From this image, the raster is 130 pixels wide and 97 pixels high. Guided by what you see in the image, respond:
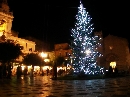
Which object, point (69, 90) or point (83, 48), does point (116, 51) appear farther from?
point (69, 90)

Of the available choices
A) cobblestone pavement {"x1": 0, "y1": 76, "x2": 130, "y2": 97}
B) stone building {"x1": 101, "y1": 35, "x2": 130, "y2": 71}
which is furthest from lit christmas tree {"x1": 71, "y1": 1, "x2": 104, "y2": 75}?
stone building {"x1": 101, "y1": 35, "x2": 130, "y2": 71}

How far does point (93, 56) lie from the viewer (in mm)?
28688

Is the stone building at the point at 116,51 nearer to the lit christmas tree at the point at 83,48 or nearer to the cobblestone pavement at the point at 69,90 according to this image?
the lit christmas tree at the point at 83,48

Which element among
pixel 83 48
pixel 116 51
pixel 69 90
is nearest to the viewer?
pixel 69 90

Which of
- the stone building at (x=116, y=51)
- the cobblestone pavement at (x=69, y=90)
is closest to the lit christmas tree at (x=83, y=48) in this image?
the cobblestone pavement at (x=69, y=90)

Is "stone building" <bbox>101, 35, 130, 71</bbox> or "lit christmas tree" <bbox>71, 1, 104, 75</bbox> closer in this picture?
"lit christmas tree" <bbox>71, 1, 104, 75</bbox>

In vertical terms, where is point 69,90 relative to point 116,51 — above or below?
below

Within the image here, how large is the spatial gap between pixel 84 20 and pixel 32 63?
26469 mm

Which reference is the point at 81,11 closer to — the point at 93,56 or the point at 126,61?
the point at 93,56

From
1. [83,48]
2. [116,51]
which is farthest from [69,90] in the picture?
[116,51]

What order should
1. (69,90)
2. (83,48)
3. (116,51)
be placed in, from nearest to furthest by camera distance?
(69,90)
(83,48)
(116,51)

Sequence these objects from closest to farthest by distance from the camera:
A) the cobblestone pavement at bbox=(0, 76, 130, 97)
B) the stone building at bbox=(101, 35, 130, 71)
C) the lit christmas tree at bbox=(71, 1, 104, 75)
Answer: the cobblestone pavement at bbox=(0, 76, 130, 97) < the lit christmas tree at bbox=(71, 1, 104, 75) < the stone building at bbox=(101, 35, 130, 71)

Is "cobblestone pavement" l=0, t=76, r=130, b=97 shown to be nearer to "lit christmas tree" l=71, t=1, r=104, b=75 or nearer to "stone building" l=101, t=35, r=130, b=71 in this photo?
"lit christmas tree" l=71, t=1, r=104, b=75

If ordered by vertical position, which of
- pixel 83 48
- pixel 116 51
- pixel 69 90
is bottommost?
pixel 69 90
